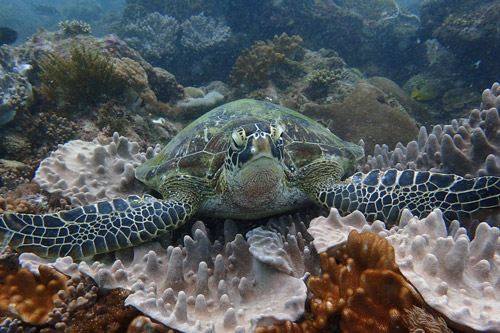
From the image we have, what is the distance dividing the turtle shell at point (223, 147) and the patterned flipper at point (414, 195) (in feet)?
2.12

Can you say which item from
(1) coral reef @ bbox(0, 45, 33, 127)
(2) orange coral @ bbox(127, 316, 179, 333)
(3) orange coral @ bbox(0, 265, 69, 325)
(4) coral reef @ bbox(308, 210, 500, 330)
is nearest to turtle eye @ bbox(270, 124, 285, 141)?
(4) coral reef @ bbox(308, 210, 500, 330)

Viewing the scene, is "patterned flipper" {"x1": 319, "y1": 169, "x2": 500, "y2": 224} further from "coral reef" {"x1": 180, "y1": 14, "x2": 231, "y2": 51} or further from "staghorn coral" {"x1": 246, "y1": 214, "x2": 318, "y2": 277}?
"coral reef" {"x1": 180, "y1": 14, "x2": 231, "y2": 51}

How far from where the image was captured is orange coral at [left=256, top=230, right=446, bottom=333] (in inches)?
54.2

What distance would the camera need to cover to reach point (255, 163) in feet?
7.77

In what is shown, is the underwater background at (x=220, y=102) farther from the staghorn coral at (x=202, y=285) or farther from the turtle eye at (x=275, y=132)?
the turtle eye at (x=275, y=132)

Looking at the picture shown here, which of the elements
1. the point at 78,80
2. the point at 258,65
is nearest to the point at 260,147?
the point at 78,80

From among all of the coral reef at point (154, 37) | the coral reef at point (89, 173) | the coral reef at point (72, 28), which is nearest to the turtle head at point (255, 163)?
the coral reef at point (89, 173)

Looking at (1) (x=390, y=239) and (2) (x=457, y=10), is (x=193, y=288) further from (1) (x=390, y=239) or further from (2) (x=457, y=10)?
(2) (x=457, y=10)

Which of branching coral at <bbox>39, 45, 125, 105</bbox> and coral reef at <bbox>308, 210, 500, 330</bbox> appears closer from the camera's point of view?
coral reef at <bbox>308, 210, 500, 330</bbox>

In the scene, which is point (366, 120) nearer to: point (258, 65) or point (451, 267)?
point (258, 65)

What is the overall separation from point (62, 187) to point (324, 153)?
10.5 ft

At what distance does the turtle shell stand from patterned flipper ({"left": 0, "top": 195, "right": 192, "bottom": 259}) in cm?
59

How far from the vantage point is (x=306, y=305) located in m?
1.71

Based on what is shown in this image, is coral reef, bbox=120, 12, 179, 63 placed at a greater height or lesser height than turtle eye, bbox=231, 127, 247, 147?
greater
